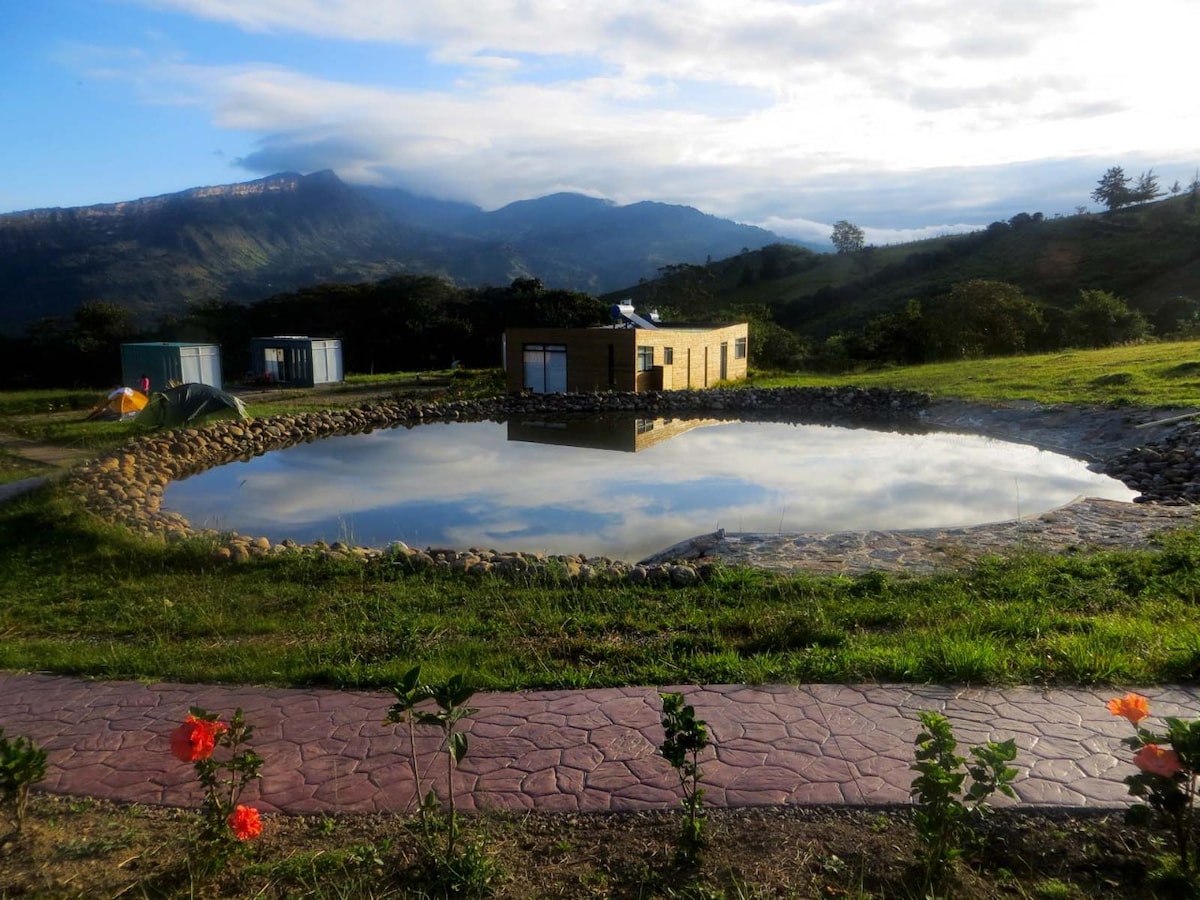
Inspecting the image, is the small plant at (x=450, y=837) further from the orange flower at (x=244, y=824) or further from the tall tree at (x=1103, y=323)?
the tall tree at (x=1103, y=323)

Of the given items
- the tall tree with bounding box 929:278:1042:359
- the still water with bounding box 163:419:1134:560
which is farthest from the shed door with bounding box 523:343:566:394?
the tall tree with bounding box 929:278:1042:359

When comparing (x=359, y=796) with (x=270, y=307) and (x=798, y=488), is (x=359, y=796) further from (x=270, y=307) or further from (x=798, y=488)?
(x=270, y=307)

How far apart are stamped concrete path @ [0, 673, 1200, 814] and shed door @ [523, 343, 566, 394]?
69.4 ft

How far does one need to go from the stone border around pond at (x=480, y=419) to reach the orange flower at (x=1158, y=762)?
395 centimetres

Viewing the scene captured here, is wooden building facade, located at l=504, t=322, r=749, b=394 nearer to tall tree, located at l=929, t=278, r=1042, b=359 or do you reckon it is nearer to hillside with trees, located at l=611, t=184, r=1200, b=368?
hillside with trees, located at l=611, t=184, r=1200, b=368

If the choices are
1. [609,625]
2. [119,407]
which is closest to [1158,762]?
[609,625]

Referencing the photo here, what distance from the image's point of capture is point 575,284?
305 ft

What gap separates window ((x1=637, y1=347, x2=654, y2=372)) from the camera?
2459cm

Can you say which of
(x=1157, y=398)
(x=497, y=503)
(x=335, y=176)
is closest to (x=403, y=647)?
(x=497, y=503)

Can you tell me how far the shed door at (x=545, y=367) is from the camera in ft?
82.5

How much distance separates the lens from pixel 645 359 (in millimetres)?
25078

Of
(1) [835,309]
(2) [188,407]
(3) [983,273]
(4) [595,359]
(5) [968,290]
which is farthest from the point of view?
(1) [835,309]

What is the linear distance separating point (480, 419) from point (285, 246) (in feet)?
305

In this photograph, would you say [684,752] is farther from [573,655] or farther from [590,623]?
[590,623]
